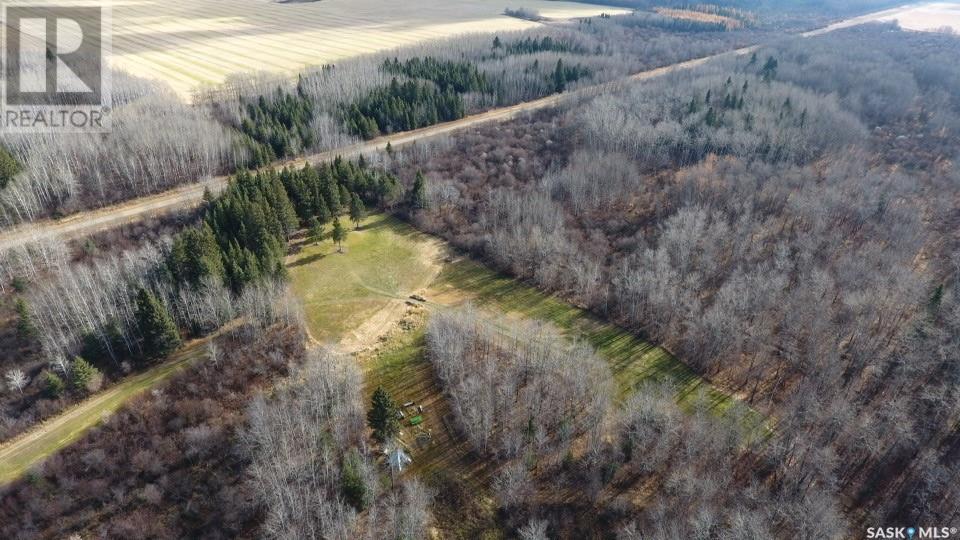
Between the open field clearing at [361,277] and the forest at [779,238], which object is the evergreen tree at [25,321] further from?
the forest at [779,238]

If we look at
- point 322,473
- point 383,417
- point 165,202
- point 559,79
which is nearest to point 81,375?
point 322,473

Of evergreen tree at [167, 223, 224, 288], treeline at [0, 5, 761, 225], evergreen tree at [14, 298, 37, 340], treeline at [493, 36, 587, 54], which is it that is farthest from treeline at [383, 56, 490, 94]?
evergreen tree at [14, 298, 37, 340]

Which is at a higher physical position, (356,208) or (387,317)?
(356,208)

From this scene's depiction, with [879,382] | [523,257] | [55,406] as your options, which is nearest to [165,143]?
[55,406]

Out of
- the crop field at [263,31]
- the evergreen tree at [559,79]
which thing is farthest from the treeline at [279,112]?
the crop field at [263,31]

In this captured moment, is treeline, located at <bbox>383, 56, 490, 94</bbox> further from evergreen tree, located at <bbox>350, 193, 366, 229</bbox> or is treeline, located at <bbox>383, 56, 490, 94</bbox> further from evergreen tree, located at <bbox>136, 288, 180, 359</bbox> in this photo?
evergreen tree, located at <bbox>136, 288, 180, 359</bbox>

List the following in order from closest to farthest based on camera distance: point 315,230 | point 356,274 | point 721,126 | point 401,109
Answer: point 356,274 → point 315,230 → point 721,126 → point 401,109

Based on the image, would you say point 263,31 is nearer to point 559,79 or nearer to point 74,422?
point 559,79
